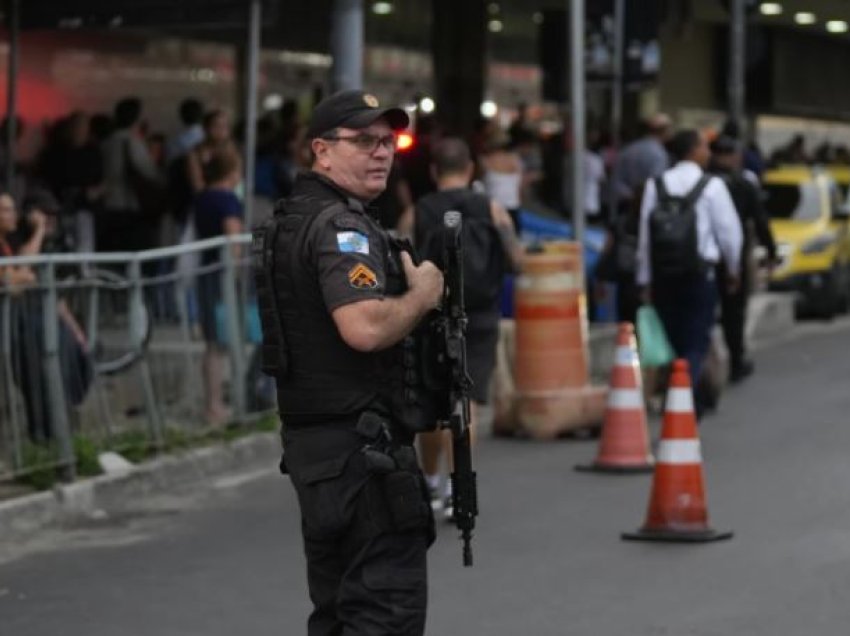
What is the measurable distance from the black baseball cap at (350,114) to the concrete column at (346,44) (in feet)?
25.5

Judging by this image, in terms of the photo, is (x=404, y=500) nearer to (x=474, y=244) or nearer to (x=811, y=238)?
(x=474, y=244)

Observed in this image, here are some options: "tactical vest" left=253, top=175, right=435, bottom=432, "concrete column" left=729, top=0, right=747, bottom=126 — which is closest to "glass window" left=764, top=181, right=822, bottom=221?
"concrete column" left=729, top=0, right=747, bottom=126

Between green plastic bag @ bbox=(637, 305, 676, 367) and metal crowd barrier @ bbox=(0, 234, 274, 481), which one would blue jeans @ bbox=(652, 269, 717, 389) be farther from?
metal crowd barrier @ bbox=(0, 234, 274, 481)

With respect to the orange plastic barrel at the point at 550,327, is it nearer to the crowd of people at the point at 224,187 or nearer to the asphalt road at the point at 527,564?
the crowd of people at the point at 224,187

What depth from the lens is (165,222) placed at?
19.4 meters

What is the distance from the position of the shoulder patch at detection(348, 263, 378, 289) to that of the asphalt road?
2747 mm

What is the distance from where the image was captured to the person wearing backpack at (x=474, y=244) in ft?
37.6

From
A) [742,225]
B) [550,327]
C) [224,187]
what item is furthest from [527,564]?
[742,225]

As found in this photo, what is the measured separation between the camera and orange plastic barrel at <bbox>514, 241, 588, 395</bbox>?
577 inches

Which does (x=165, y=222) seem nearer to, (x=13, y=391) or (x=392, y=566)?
(x=13, y=391)

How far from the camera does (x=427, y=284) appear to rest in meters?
6.22

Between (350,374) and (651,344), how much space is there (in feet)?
32.2

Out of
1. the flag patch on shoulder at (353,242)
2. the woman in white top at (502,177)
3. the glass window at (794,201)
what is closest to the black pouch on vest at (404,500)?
the flag patch on shoulder at (353,242)

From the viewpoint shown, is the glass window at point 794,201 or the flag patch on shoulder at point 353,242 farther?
the glass window at point 794,201
